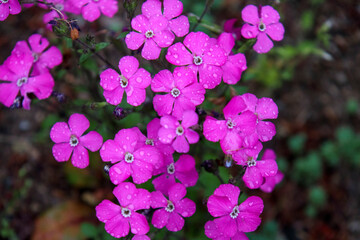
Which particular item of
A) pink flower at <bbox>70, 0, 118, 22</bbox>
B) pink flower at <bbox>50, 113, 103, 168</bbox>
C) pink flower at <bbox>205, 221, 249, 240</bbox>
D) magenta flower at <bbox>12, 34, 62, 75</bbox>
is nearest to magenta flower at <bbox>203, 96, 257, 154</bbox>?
pink flower at <bbox>205, 221, 249, 240</bbox>

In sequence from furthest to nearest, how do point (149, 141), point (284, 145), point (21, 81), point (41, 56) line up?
point (284, 145) < point (41, 56) < point (21, 81) < point (149, 141)

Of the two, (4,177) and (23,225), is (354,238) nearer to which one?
(23,225)

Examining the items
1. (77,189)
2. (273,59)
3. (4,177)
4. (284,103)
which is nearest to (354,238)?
(284,103)

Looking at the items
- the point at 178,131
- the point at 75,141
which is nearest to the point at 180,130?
the point at 178,131

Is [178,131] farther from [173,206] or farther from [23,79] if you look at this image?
[23,79]

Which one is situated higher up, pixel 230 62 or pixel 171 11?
pixel 171 11
